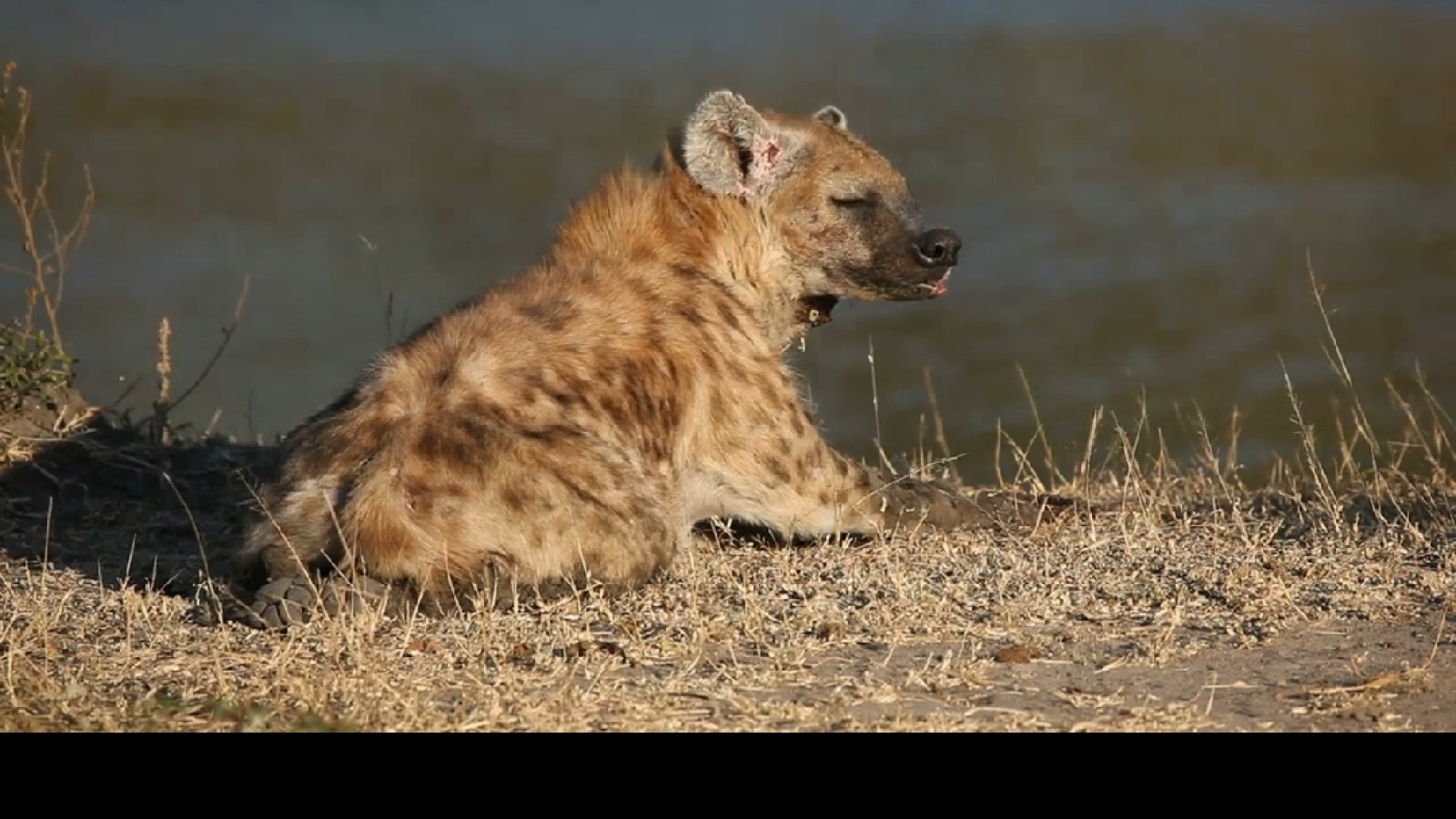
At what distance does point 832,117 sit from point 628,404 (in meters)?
1.49

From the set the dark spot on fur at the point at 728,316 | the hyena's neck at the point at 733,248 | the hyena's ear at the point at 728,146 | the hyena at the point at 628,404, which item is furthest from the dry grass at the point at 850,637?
the hyena's ear at the point at 728,146

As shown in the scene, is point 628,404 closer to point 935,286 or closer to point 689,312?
point 689,312

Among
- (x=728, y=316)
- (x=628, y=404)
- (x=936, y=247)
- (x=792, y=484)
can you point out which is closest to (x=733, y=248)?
(x=728, y=316)

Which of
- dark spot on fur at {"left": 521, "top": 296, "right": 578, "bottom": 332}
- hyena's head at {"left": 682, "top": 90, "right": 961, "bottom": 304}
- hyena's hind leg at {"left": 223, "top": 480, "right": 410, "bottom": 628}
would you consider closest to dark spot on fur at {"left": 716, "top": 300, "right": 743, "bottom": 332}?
hyena's head at {"left": 682, "top": 90, "right": 961, "bottom": 304}

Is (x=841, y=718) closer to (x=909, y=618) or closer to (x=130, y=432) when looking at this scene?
(x=909, y=618)

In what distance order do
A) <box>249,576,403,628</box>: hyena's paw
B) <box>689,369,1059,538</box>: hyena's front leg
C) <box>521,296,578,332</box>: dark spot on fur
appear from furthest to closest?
<box>689,369,1059,538</box>: hyena's front leg
<box>521,296,578,332</box>: dark spot on fur
<box>249,576,403,628</box>: hyena's paw

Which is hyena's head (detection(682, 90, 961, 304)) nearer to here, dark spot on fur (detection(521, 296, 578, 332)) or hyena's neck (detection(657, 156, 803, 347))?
hyena's neck (detection(657, 156, 803, 347))

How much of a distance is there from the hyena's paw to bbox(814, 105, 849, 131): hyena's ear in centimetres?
231

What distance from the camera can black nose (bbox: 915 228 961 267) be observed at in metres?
6.26

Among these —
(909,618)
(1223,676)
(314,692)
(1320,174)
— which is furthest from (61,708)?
(1320,174)

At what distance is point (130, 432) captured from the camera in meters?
6.94

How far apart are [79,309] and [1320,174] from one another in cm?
900

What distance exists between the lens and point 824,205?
627 cm

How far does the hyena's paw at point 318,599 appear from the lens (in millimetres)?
4734
